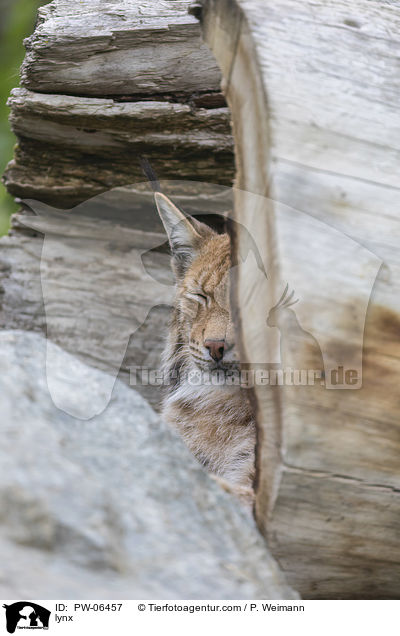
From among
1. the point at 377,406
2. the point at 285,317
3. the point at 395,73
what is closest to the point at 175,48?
the point at 395,73

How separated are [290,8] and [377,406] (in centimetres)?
129

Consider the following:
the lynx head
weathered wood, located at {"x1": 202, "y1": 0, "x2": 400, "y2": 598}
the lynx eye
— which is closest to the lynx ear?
the lynx head

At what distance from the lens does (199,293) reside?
3.07 meters

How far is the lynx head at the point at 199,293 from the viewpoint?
110 inches

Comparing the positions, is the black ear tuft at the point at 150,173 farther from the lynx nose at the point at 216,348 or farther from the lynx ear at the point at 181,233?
the lynx nose at the point at 216,348

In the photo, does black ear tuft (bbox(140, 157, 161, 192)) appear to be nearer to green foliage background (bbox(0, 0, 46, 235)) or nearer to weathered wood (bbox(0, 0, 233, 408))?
weathered wood (bbox(0, 0, 233, 408))

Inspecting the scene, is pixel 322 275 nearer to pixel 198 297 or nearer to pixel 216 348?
pixel 216 348

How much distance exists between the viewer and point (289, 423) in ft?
5.70
